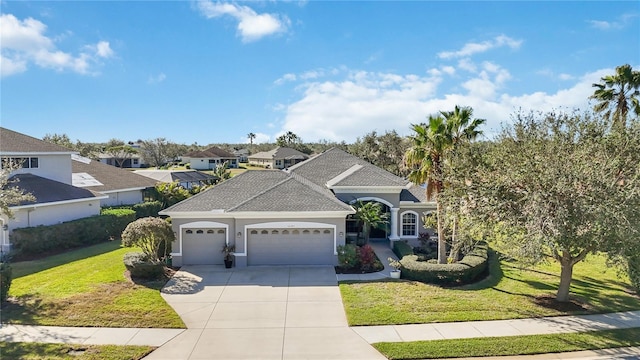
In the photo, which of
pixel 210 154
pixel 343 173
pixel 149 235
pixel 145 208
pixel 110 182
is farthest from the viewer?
pixel 210 154

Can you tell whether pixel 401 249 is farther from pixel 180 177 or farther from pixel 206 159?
pixel 206 159

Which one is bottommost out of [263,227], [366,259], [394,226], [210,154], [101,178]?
[366,259]

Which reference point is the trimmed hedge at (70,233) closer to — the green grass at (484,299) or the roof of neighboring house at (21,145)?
the roof of neighboring house at (21,145)

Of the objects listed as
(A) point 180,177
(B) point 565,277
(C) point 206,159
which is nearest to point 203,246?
(B) point 565,277

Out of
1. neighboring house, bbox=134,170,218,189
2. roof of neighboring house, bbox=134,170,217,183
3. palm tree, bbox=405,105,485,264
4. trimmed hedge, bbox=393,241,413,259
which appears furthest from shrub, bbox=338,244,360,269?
roof of neighboring house, bbox=134,170,217,183

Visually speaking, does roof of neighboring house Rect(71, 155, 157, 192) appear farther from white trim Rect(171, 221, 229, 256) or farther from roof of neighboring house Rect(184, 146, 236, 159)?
roof of neighboring house Rect(184, 146, 236, 159)

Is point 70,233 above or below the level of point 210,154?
below
